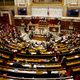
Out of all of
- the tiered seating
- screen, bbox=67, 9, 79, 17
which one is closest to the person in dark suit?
the tiered seating

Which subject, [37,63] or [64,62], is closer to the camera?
[37,63]

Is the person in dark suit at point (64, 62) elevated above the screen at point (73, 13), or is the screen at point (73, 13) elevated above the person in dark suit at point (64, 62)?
the screen at point (73, 13)

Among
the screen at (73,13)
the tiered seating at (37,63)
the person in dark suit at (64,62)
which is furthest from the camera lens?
the screen at (73,13)

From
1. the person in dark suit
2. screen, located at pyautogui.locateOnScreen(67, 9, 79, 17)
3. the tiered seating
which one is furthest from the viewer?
screen, located at pyautogui.locateOnScreen(67, 9, 79, 17)

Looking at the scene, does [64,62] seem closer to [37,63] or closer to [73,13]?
[37,63]

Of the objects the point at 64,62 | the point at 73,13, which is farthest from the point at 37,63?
the point at 73,13

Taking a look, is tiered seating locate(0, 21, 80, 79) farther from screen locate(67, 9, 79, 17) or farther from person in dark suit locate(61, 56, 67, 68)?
screen locate(67, 9, 79, 17)

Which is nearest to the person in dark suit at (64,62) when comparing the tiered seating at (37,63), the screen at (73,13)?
the tiered seating at (37,63)

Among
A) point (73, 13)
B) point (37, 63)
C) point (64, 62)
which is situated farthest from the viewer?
point (73, 13)

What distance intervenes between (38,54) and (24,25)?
54.1ft

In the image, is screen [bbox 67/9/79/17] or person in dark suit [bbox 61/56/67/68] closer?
person in dark suit [bbox 61/56/67/68]

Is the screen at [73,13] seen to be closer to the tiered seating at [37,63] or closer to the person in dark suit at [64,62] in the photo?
the tiered seating at [37,63]

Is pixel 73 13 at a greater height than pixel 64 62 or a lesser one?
greater

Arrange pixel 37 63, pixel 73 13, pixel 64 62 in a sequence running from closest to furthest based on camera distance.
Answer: pixel 37 63, pixel 64 62, pixel 73 13
